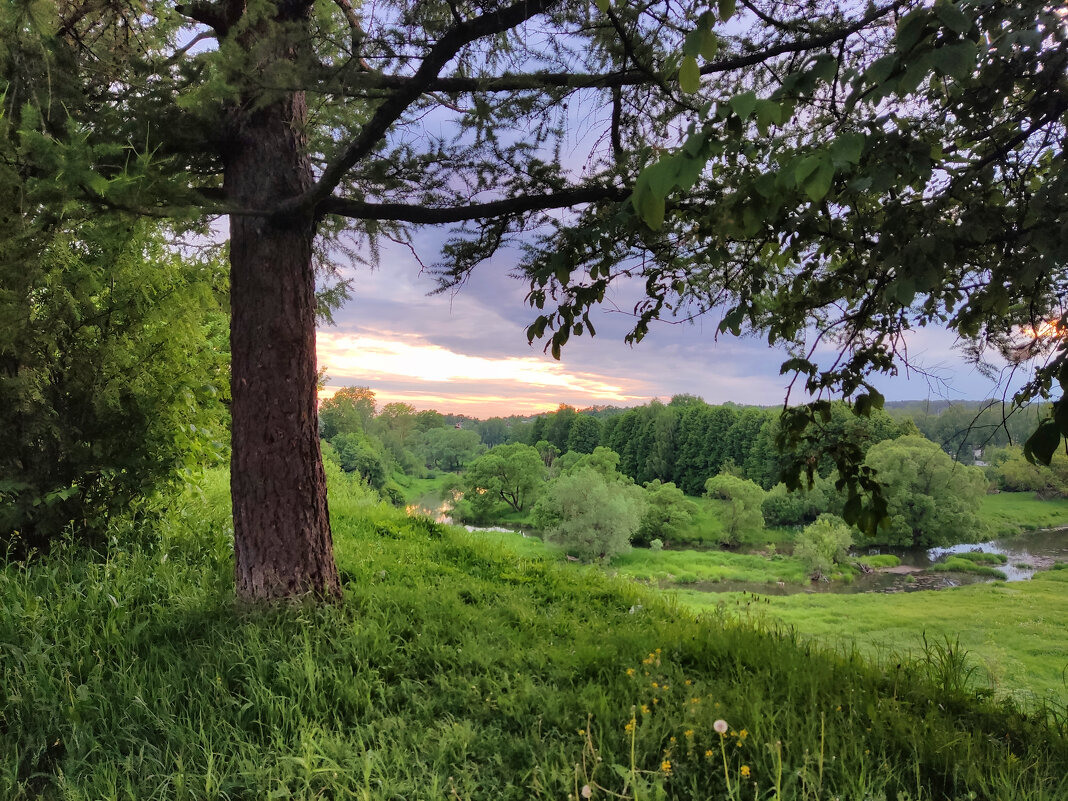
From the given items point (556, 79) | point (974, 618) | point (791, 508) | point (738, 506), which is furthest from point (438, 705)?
point (791, 508)

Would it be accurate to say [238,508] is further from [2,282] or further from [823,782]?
[823,782]

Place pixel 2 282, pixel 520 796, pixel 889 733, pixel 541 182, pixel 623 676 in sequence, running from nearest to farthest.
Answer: pixel 520 796, pixel 889 733, pixel 623 676, pixel 541 182, pixel 2 282

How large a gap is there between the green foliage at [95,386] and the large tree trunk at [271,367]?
124 cm

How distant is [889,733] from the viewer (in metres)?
2.13

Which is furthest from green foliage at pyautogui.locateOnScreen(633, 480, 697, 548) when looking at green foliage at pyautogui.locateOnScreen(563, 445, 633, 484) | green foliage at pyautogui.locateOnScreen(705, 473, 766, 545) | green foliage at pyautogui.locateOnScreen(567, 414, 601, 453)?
green foliage at pyautogui.locateOnScreen(567, 414, 601, 453)

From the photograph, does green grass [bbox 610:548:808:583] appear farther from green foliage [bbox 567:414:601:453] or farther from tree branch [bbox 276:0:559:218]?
tree branch [bbox 276:0:559:218]

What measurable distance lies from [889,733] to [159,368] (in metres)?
5.29

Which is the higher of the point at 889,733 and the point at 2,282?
the point at 2,282

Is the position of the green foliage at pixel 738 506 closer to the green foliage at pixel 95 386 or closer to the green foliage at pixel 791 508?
the green foliage at pixel 791 508

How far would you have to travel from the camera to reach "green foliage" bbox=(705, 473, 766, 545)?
35.9 m

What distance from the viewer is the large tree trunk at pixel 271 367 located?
10.0 ft

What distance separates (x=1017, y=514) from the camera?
33156mm

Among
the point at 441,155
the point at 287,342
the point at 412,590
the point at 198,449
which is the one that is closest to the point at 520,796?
the point at 412,590

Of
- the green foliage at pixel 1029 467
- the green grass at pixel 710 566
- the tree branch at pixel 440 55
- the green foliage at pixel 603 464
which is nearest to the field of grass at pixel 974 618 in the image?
the green foliage at pixel 1029 467
